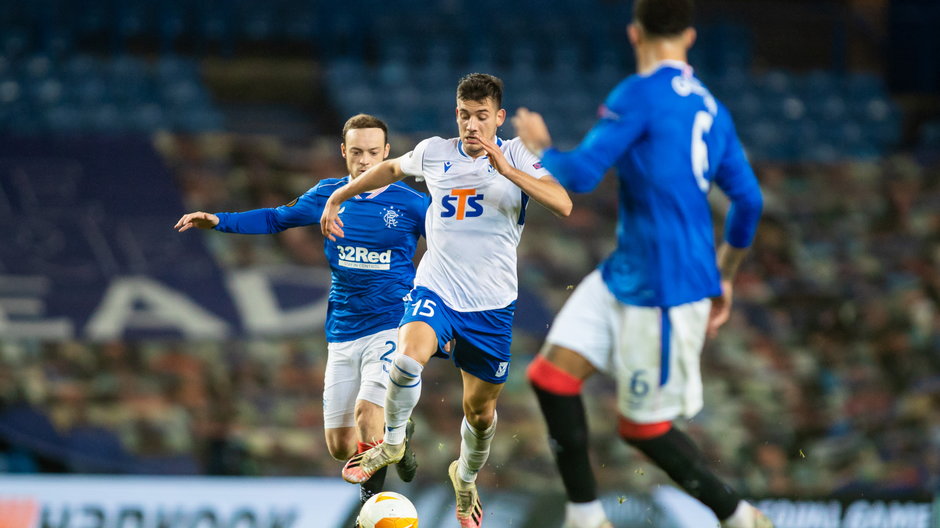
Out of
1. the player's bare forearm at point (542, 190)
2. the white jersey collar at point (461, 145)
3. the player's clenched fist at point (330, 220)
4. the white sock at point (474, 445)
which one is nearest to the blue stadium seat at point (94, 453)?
the white sock at point (474, 445)

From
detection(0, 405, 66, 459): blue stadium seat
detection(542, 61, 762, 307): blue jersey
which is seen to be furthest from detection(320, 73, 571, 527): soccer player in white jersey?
detection(0, 405, 66, 459): blue stadium seat

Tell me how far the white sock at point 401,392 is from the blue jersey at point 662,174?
132 centimetres

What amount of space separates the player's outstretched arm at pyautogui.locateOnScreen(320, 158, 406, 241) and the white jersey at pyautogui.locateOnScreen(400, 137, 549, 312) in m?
0.07

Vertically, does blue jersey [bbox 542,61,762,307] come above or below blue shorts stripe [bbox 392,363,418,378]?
above

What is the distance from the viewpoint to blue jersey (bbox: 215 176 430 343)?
590 centimetres

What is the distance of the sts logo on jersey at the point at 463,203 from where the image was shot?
534cm

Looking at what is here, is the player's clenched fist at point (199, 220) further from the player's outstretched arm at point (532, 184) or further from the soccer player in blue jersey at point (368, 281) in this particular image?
the player's outstretched arm at point (532, 184)

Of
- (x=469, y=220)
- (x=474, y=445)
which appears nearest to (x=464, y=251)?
(x=469, y=220)

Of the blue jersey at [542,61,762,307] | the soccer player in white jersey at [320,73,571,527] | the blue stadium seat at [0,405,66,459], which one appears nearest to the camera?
the blue jersey at [542,61,762,307]

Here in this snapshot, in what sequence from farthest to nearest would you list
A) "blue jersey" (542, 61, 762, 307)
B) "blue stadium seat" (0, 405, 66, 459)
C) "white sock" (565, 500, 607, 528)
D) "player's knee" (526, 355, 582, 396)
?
"blue stadium seat" (0, 405, 66, 459) → "white sock" (565, 500, 607, 528) → "player's knee" (526, 355, 582, 396) → "blue jersey" (542, 61, 762, 307)

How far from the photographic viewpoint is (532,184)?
15.7ft

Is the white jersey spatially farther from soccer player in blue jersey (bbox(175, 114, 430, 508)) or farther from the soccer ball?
the soccer ball

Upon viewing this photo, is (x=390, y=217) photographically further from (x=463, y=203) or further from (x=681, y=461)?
(x=681, y=461)

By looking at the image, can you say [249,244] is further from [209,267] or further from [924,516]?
[924,516]
